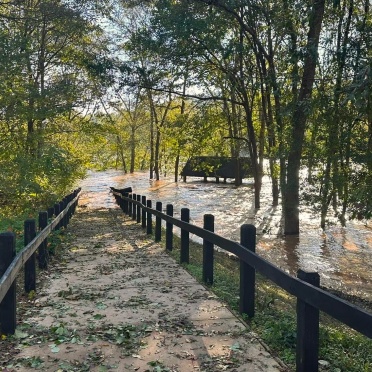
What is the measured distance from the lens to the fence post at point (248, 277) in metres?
4.72

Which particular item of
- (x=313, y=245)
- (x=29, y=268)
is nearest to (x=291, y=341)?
(x=29, y=268)

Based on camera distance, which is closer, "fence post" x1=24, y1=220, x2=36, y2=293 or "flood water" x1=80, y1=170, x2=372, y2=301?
"fence post" x1=24, y1=220, x2=36, y2=293

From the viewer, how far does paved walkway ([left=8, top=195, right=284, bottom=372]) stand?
3584mm

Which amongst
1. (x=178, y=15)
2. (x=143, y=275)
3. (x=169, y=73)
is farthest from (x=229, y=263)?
(x=169, y=73)

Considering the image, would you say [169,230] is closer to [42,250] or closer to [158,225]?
[158,225]

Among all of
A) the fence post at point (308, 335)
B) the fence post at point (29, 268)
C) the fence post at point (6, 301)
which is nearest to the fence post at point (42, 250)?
the fence post at point (29, 268)

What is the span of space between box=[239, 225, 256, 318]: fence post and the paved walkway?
0.68 ft

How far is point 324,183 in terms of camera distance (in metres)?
14.3

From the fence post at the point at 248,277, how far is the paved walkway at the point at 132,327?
0.68 feet

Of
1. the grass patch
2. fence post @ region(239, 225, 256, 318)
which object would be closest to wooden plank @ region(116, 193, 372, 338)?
fence post @ region(239, 225, 256, 318)

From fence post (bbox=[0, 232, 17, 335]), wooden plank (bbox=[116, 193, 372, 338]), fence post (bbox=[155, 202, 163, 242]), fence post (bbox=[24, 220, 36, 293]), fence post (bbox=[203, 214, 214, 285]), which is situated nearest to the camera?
wooden plank (bbox=[116, 193, 372, 338])

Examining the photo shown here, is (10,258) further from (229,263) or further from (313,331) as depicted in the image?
(229,263)

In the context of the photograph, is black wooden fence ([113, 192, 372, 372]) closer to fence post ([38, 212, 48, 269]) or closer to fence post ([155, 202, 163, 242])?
fence post ([38, 212, 48, 269])

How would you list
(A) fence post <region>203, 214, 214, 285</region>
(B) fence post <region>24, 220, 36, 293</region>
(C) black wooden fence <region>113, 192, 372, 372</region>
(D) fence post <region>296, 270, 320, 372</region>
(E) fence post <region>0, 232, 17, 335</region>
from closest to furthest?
(C) black wooden fence <region>113, 192, 372, 372</region> < (D) fence post <region>296, 270, 320, 372</region> < (E) fence post <region>0, 232, 17, 335</region> < (B) fence post <region>24, 220, 36, 293</region> < (A) fence post <region>203, 214, 214, 285</region>
